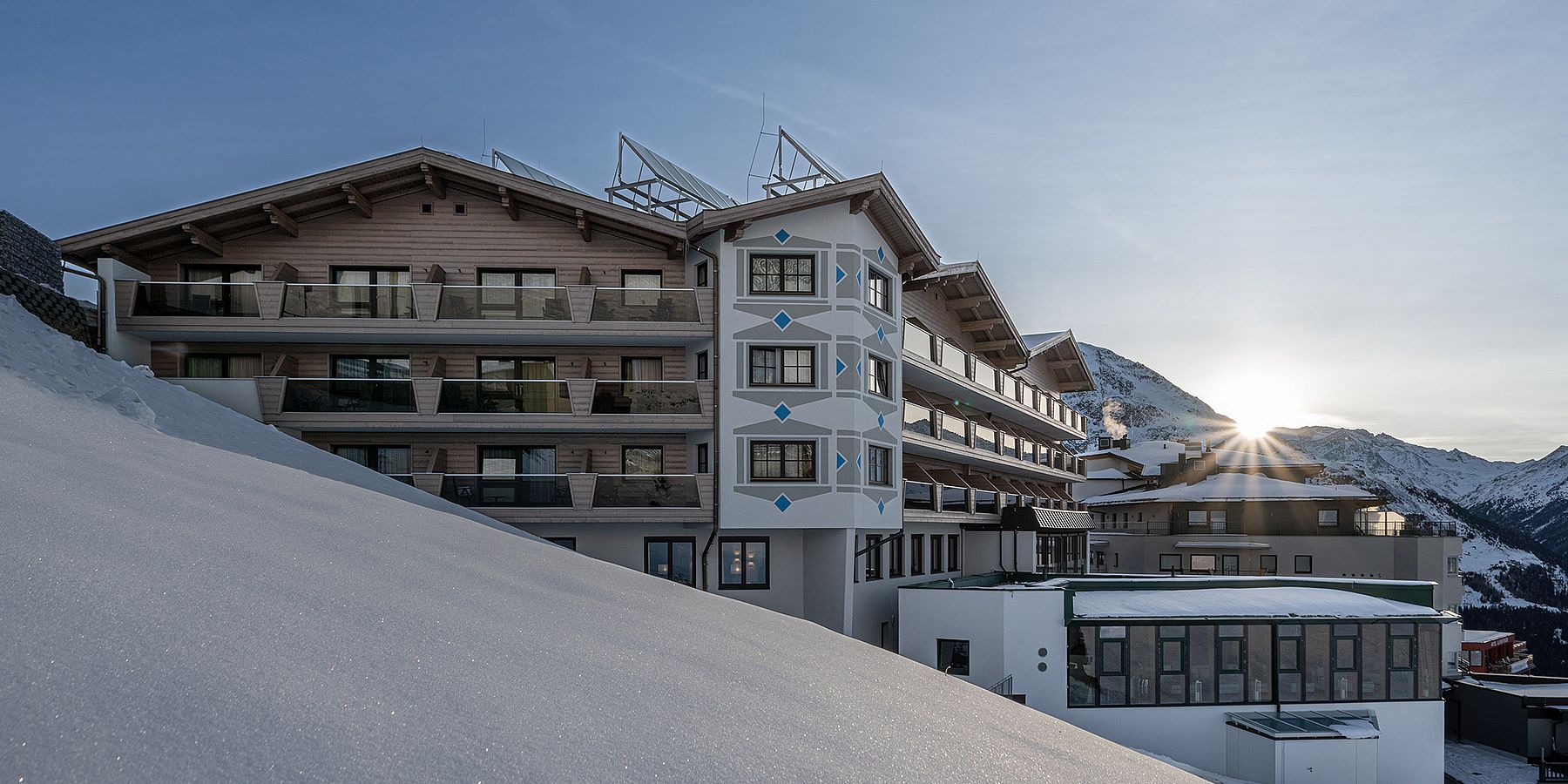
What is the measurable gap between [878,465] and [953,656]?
5.67 metres

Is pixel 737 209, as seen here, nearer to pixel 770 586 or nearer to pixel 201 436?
pixel 770 586

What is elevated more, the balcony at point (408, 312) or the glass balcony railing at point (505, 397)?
the balcony at point (408, 312)

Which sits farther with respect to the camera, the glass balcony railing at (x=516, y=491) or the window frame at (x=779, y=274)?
the window frame at (x=779, y=274)

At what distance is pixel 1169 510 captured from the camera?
208ft

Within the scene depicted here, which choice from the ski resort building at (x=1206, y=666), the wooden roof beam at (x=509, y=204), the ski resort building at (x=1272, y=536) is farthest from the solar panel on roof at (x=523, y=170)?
the ski resort building at (x=1272, y=536)

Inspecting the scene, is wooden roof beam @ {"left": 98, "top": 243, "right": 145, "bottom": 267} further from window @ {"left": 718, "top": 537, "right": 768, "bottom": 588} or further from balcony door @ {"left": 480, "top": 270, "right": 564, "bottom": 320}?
window @ {"left": 718, "top": 537, "right": 768, "bottom": 588}

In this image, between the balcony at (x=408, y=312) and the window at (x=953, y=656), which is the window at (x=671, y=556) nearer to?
the balcony at (x=408, y=312)

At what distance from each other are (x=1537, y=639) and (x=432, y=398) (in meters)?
102

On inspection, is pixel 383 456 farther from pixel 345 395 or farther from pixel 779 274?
pixel 779 274

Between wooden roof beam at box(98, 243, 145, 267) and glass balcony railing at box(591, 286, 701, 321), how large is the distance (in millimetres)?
12961

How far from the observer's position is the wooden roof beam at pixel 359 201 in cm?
2695

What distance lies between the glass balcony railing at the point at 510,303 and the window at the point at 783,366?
5262 mm

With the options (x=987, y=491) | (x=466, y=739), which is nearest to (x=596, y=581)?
(x=466, y=739)

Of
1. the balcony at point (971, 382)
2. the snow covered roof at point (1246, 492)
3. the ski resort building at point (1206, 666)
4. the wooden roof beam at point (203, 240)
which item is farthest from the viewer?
the snow covered roof at point (1246, 492)
